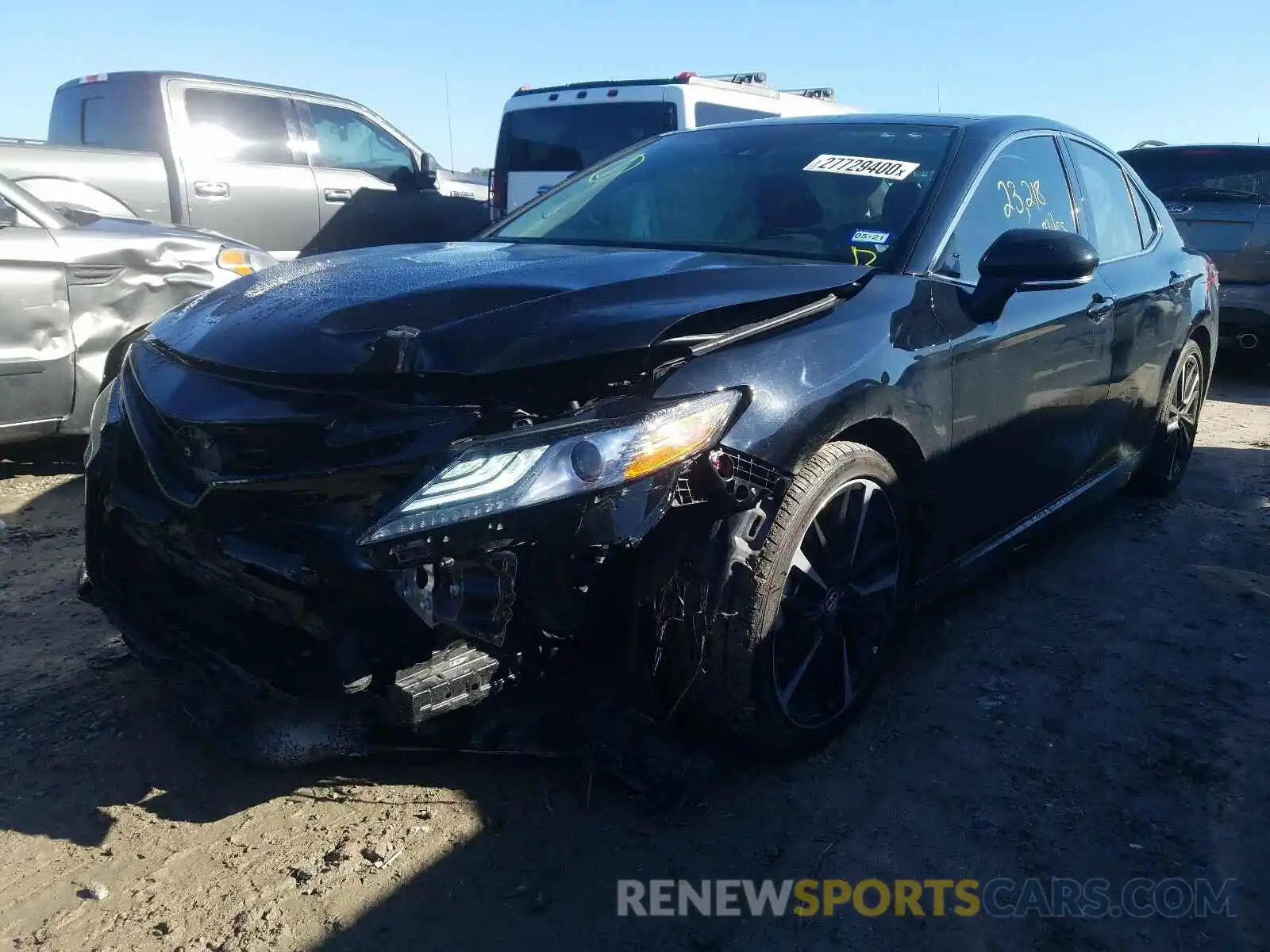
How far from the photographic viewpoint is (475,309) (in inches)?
88.7

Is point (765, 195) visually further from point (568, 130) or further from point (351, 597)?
point (568, 130)

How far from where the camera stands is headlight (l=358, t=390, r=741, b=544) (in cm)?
192

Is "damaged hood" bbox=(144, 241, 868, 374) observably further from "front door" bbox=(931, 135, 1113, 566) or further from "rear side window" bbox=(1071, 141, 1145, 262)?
"rear side window" bbox=(1071, 141, 1145, 262)

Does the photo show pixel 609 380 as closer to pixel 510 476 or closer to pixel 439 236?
pixel 510 476

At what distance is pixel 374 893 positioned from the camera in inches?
83.6

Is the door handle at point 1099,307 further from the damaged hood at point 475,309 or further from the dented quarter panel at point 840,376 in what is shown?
the damaged hood at point 475,309

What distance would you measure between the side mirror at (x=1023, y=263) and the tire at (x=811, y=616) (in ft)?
2.11

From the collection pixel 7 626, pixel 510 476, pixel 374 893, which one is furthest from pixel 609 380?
pixel 7 626

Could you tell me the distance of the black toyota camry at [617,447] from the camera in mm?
2018

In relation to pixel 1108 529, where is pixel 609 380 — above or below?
above

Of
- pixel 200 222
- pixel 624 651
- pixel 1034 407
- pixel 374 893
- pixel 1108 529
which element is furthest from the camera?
pixel 200 222

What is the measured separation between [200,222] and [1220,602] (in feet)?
23.2

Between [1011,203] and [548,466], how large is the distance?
2.11 metres

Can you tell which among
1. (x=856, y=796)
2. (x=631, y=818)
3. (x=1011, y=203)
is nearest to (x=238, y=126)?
(x=1011, y=203)
